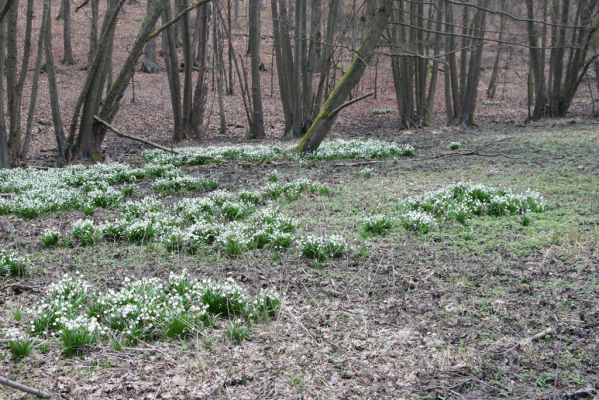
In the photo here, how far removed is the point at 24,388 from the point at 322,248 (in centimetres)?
372

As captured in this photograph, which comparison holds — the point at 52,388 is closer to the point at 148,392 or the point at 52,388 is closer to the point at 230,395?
the point at 148,392

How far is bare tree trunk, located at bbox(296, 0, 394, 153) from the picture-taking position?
13719mm

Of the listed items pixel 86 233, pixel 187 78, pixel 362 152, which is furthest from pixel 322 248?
pixel 187 78

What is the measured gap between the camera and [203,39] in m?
22.9

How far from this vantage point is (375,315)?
5.16m

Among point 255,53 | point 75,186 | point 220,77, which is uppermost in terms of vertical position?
point 255,53

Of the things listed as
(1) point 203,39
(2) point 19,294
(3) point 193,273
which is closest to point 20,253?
(2) point 19,294

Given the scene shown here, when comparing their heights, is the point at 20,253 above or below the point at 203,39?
below

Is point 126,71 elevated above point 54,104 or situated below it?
above

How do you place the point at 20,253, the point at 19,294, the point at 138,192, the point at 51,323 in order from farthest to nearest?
the point at 138,192 → the point at 20,253 → the point at 19,294 → the point at 51,323

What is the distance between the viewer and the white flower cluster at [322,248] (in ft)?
21.6

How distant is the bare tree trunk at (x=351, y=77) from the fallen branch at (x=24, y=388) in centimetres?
1113

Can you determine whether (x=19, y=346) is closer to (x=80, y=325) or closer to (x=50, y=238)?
(x=80, y=325)

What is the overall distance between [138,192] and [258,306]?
21.6ft
